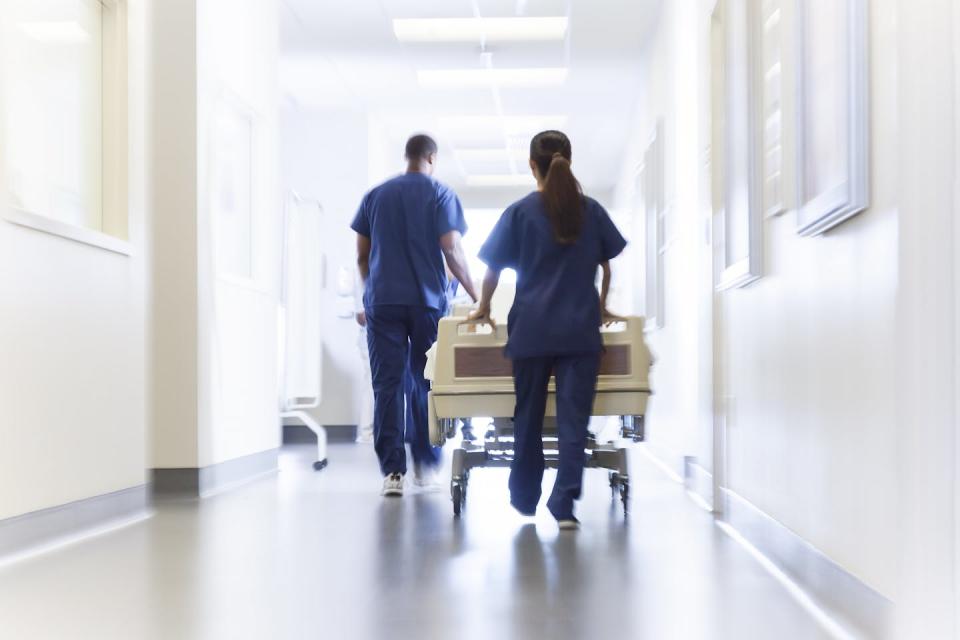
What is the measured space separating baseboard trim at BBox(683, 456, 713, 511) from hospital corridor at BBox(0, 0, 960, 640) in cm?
4

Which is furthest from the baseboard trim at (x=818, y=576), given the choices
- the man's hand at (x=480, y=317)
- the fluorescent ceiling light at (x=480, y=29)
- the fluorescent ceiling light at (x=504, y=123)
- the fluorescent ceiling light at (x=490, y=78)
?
the fluorescent ceiling light at (x=504, y=123)

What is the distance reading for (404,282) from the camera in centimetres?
534

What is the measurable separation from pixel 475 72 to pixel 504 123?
76.9 inches

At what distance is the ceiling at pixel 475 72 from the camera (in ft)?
26.1

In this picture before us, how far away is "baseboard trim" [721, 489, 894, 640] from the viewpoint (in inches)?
94.5

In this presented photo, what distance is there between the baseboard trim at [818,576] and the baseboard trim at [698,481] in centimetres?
80

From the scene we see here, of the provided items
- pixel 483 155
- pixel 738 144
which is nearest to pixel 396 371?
pixel 738 144

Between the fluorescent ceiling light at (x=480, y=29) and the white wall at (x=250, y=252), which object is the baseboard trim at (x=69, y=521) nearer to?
the white wall at (x=250, y=252)

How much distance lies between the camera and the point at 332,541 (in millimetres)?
3846

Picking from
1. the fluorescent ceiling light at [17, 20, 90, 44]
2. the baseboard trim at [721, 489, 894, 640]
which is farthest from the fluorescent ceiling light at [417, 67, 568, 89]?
the baseboard trim at [721, 489, 894, 640]

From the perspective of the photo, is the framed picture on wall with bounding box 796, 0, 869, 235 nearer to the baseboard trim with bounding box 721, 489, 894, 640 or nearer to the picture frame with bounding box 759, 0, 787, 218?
the picture frame with bounding box 759, 0, 787, 218

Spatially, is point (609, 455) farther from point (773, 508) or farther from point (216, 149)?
Answer: point (216, 149)

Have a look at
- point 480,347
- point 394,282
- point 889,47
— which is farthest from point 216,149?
point 889,47

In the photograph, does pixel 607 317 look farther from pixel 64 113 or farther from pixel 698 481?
pixel 64 113
